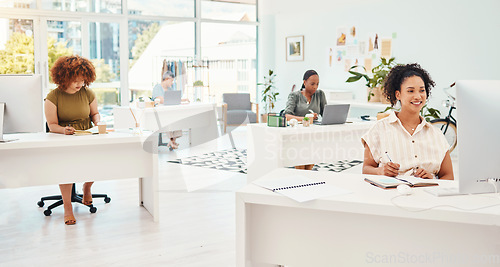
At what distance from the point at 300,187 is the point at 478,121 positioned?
845 millimetres

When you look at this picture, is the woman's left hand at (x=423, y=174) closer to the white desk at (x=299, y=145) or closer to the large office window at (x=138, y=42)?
the white desk at (x=299, y=145)

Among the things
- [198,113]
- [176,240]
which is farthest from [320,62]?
[176,240]

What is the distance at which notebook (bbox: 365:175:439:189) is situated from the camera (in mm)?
2457

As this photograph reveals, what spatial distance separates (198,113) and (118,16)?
298 centimetres

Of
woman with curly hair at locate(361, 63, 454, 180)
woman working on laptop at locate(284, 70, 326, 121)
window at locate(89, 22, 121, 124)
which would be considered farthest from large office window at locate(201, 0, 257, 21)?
woman with curly hair at locate(361, 63, 454, 180)

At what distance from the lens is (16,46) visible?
905cm

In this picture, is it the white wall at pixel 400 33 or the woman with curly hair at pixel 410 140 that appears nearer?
the woman with curly hair at pixel 410 140

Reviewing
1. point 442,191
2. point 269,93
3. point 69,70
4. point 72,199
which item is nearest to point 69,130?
point 69,70

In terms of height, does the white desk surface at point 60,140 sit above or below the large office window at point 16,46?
below

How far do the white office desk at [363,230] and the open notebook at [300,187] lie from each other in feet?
0.12

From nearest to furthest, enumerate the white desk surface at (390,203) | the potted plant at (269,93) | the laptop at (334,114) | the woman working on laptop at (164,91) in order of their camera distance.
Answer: the white desk surface at (390,203), the laptop at (334,114), the woman working on laptop at (164,91), the potted plant at (269,93)

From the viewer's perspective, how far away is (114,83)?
10023mm

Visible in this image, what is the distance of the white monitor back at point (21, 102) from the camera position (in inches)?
150

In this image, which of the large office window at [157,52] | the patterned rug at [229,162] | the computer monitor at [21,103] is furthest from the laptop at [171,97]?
the computer monitor at [21,103]
